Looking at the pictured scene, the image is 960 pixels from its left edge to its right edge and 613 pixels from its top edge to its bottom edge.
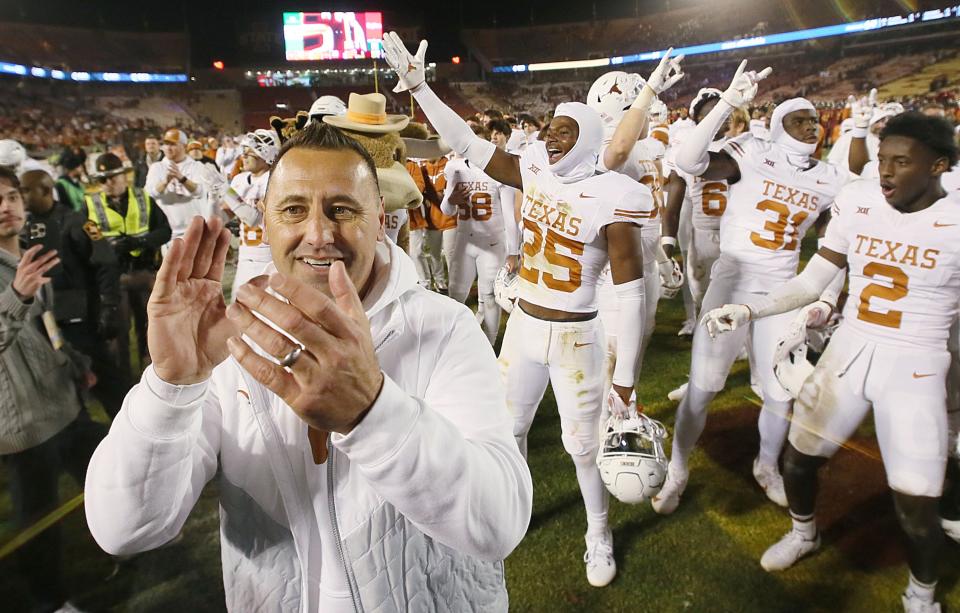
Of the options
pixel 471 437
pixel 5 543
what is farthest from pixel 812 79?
pixel 5 543

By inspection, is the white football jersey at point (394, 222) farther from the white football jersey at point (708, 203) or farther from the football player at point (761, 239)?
the white football jersey at point (708, 203)

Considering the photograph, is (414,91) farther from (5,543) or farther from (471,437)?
(5,543)

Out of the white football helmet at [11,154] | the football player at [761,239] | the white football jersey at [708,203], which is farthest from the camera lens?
the white football jersey at [708,203]

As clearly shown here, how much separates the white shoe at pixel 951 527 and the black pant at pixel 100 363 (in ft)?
14.1

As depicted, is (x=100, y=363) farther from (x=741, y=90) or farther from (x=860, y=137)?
(x=860, y=137)

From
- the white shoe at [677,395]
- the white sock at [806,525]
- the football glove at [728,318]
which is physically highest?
the football glove at [728,318]

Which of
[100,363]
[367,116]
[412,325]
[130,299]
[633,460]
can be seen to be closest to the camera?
[412,325]

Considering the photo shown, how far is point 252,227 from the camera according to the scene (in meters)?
4.19

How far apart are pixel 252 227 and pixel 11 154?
1436 mm

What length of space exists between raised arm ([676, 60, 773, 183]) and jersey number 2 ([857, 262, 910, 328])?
91 centimetres

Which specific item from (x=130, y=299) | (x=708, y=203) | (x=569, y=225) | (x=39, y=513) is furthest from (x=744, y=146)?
(x=130, y=299)

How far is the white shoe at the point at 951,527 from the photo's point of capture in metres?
2.54

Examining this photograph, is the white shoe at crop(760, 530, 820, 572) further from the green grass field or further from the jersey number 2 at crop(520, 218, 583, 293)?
the jersey number 2 at crop(520, 218, 583, 293)

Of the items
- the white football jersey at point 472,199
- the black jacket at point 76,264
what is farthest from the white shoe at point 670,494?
the black jacket at point 76,264
